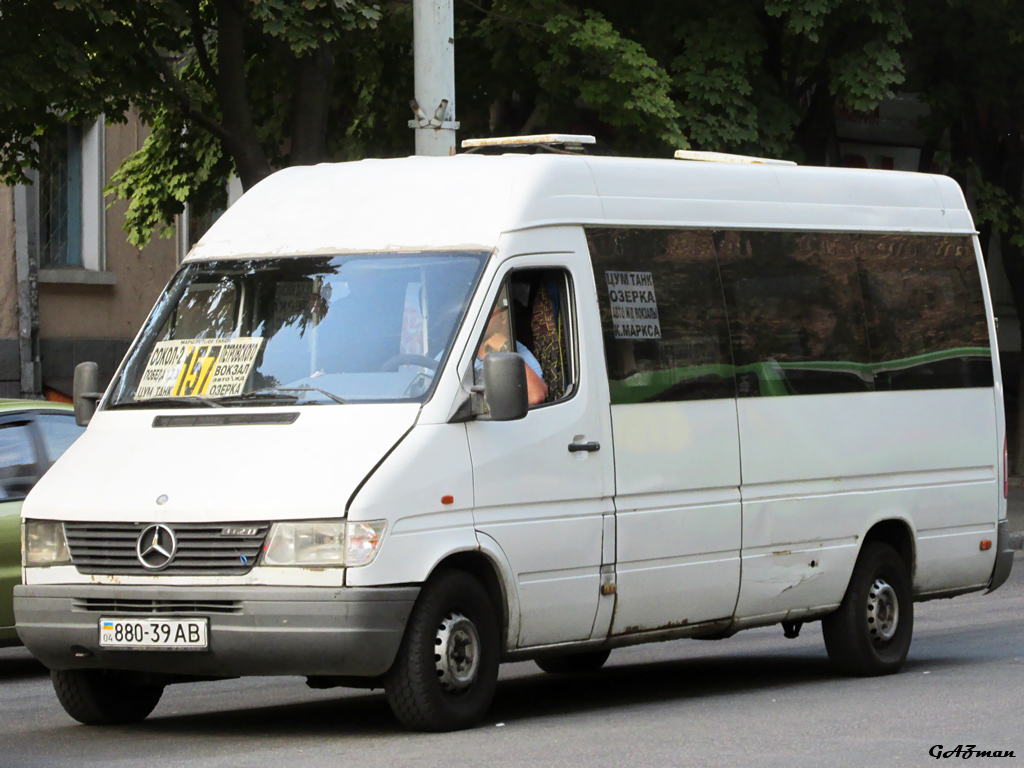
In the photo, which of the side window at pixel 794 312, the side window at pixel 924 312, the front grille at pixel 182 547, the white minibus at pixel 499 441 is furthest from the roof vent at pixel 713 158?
the front grille at pixel 182 547

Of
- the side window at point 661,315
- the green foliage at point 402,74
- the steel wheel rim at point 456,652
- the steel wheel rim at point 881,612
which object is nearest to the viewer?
the steel wheel rim at point 456,652

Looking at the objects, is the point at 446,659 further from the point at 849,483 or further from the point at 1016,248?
the point at 1016,248

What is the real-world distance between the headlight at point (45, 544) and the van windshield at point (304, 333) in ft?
2.33

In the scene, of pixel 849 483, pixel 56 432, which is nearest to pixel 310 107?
pixel 56 432

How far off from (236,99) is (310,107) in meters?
0.63

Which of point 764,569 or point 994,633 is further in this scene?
point 994,633

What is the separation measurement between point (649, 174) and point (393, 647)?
9.77 ft

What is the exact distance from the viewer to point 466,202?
8570 mm

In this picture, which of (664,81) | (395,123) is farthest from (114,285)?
(664,81)

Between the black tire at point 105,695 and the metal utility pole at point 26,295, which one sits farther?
the metal utility pole at point 26,295

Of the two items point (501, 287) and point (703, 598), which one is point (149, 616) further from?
point (703, 598)

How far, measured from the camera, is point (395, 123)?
1966cm

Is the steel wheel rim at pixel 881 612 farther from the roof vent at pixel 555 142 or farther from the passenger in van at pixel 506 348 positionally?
the roof vent at pixel 555 142

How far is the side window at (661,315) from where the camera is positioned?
29.2ft
